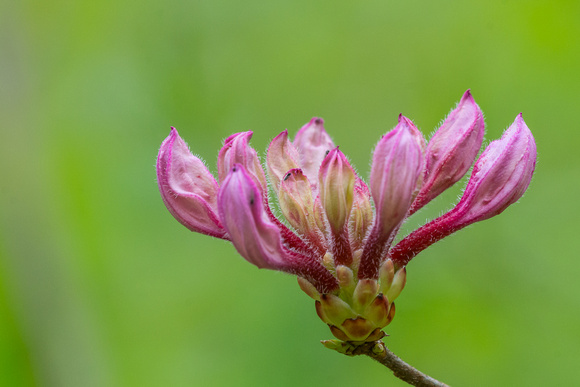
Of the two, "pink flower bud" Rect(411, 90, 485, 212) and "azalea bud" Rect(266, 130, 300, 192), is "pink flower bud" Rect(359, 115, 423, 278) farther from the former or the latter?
"azalea bud" Rect(266, 130, 300, 192)

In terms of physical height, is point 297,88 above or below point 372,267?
above

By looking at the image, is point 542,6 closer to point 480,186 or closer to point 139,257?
point 139,257

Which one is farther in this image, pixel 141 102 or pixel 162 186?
pixel 141 102

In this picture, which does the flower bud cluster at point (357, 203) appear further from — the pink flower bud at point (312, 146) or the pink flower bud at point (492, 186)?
the pink flower bud at point (312, 146)

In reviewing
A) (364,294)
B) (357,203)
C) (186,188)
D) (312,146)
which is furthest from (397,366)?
(312,146)

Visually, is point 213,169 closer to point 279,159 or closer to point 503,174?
point 279,159

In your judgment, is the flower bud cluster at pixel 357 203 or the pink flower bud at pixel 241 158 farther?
the pink flower bud at pixel 241 158

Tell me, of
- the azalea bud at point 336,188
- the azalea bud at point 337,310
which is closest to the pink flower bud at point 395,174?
the azalea bud at point 336,188

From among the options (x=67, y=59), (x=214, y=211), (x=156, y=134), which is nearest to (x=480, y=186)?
(x=214, y=211)
